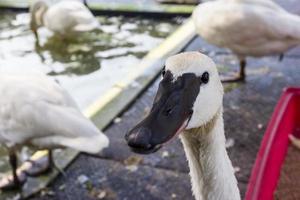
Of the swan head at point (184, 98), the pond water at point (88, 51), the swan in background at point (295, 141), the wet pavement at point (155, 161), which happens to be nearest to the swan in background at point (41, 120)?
the wet pavement at point (155, 161)

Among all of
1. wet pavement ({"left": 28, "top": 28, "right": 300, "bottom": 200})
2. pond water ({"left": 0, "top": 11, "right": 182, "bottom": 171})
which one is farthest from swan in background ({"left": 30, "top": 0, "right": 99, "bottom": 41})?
wet pavement ({"left": 28, "top": 28, "right": 300, "bottom": 200})

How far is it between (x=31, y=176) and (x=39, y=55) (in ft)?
11.0

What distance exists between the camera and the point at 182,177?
4125 millimetres

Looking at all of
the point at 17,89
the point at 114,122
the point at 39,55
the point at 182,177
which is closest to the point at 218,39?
the point at 114,122

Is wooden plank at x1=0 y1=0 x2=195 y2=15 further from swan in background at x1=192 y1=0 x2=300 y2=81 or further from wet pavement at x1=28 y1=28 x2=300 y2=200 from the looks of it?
wet pavement at x1=28 y1=28 x2=300 y2=200

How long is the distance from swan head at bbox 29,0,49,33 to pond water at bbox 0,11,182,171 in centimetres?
22

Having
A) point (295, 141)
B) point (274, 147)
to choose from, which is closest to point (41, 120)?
point (274, 147)

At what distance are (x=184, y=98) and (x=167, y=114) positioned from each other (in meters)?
0.11

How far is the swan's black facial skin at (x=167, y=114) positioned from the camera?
181 centimetres

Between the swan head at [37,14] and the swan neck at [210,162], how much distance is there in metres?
6.00

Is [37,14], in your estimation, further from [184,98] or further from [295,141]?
[184,98]

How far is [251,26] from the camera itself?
16.9ft

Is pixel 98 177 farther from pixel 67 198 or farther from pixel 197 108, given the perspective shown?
pixel 197 108

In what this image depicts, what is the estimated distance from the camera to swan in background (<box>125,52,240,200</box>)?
6.14 ft
